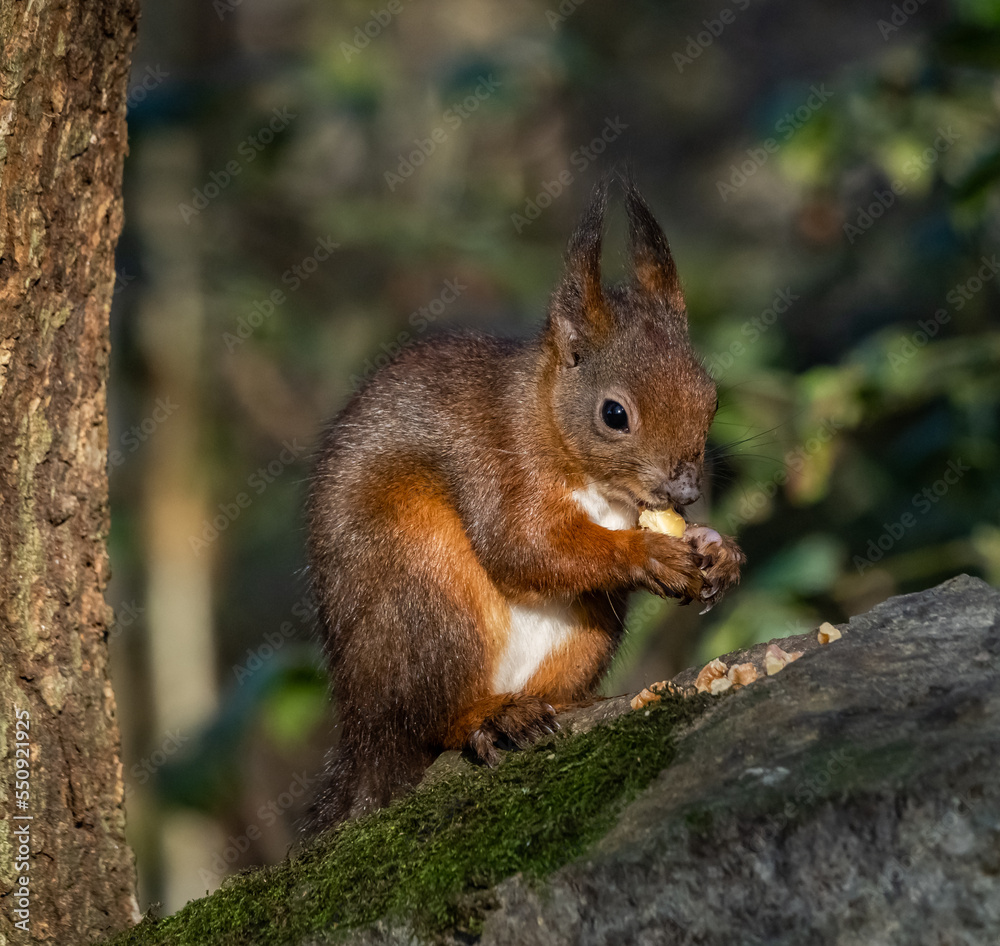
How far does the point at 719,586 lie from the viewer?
320cm

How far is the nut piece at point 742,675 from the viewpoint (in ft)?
8.00

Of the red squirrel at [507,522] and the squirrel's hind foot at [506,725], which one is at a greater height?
the red squirrel at [507,522]

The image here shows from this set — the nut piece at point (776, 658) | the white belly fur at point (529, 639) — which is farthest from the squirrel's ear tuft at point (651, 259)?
the nut piece at point (776, 658)

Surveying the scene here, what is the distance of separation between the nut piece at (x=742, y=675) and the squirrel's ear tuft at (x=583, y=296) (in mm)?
1212

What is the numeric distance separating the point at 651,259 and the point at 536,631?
1.15 m

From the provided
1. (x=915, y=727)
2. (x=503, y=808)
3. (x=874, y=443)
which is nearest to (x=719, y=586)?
(x=503, y=808)

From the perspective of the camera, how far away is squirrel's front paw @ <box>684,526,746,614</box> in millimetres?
3152

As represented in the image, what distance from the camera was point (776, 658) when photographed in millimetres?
2541

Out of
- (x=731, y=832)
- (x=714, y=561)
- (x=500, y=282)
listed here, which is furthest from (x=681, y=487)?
(x=500, y=282)

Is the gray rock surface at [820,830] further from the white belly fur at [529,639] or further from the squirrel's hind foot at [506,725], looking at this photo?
the white belly fur at [529,639]

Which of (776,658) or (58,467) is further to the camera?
(58,467)

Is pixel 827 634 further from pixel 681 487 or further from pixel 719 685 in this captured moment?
pixel 681 487

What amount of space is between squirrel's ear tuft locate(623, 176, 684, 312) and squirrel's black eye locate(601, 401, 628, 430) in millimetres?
443

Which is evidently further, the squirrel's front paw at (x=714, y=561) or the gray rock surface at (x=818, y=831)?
the squirrel's front paw at (x=714, y=561)
